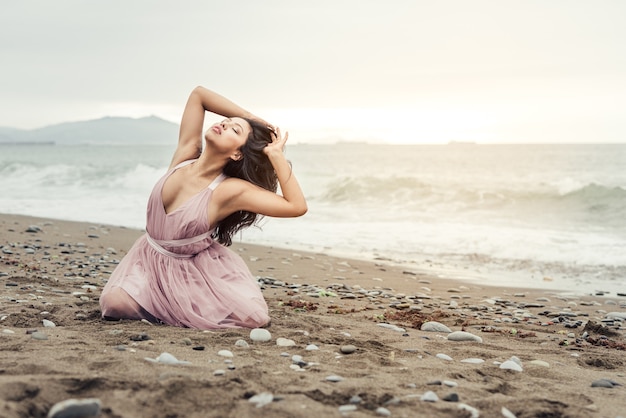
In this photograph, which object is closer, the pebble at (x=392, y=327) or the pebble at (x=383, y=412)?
the pebble at (x=383, y=412)

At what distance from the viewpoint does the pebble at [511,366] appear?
15.3ft

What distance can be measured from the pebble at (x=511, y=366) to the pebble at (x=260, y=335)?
68.5 inches

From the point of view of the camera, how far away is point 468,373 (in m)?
4.42

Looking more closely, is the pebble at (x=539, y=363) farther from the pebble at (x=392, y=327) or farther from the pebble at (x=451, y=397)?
the pebble at (x=451, y=397)

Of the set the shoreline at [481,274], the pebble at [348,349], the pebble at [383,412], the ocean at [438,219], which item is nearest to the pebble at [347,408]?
the pebble at [383,412]

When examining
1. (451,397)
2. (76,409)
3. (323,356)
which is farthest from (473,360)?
(76,409)

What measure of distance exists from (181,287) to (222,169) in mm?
1077

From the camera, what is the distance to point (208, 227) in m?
5.75

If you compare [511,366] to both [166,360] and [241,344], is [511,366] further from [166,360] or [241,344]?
[166,360]

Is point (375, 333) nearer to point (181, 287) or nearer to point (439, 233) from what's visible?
point (181, 287)

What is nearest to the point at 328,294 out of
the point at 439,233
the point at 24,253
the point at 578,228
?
the point at 24,253

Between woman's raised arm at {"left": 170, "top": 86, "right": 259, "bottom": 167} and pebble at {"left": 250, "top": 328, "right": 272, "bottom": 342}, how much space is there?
1.84m

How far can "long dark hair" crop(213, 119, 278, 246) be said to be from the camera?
5.70m

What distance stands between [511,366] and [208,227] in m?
2.70
